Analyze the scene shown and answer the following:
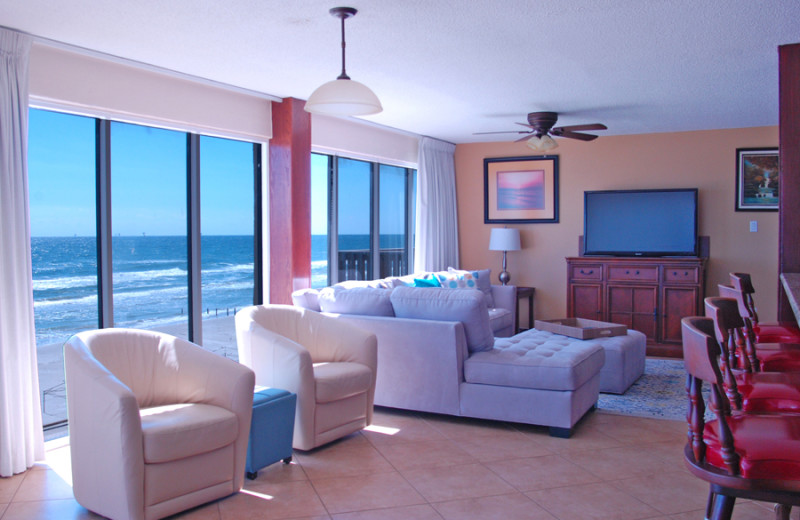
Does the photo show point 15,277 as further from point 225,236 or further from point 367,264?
point 367,264

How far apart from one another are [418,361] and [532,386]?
0.80 metres

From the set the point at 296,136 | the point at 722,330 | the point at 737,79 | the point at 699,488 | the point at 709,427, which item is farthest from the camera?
the point at 296,136

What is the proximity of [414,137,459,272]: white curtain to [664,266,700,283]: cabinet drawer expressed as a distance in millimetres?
2689

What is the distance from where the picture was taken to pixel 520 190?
27.2 ft

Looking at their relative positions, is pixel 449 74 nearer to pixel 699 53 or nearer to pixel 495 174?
pixel 699 53

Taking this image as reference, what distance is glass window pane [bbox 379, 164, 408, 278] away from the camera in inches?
303

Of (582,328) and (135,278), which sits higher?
(135,278)

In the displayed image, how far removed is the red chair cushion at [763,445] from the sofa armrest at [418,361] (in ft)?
7.66

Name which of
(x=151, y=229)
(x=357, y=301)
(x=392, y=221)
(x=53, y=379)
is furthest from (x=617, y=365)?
(x=53, y=379)

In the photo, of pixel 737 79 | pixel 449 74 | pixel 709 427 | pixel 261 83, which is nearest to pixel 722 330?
pixel 709 427

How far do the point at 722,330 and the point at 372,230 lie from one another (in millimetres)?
5524

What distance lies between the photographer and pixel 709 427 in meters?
2.02

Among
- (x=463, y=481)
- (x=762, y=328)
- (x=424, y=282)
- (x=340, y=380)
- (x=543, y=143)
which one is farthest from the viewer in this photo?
(x=424, y=282)

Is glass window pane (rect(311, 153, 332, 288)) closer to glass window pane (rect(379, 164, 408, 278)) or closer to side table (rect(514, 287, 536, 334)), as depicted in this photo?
glass window pane (rect(379, 164, 408, 278))
